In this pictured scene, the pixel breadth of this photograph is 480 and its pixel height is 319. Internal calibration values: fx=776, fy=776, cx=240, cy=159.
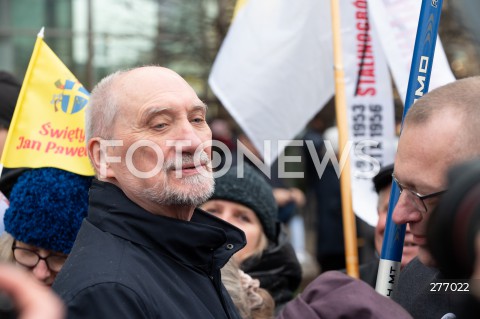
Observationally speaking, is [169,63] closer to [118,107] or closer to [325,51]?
[325,51]

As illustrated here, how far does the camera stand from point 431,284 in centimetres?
247

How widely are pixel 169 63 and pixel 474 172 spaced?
41.3 feet

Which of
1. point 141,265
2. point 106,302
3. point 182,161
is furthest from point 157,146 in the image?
point 106,302

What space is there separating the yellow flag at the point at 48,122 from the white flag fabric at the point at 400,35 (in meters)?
1.59

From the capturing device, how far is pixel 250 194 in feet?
12.7

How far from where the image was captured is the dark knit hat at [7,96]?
12.6ft

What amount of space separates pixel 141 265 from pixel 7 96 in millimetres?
2120

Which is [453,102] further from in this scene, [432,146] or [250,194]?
[250,194]

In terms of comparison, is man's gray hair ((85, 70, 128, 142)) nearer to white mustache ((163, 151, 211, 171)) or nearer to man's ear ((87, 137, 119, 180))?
man's ear ((87, 137, 119, 180))

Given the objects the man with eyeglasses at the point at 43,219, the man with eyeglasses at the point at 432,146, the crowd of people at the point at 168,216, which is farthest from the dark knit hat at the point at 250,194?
the man with eyeglasses at the point at 432,146

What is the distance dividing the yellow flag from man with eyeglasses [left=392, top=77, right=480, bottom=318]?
54.5 inches

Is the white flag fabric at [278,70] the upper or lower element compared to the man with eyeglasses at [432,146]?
lower

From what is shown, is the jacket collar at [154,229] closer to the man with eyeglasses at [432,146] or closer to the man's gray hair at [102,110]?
the man's gray hair at [102,110]

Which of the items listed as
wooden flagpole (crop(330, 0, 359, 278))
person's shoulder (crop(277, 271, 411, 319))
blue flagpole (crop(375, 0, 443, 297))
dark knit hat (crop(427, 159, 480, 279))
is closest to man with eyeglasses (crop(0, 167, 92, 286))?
blue flagpole (crop(375, 0, 443, 297))
